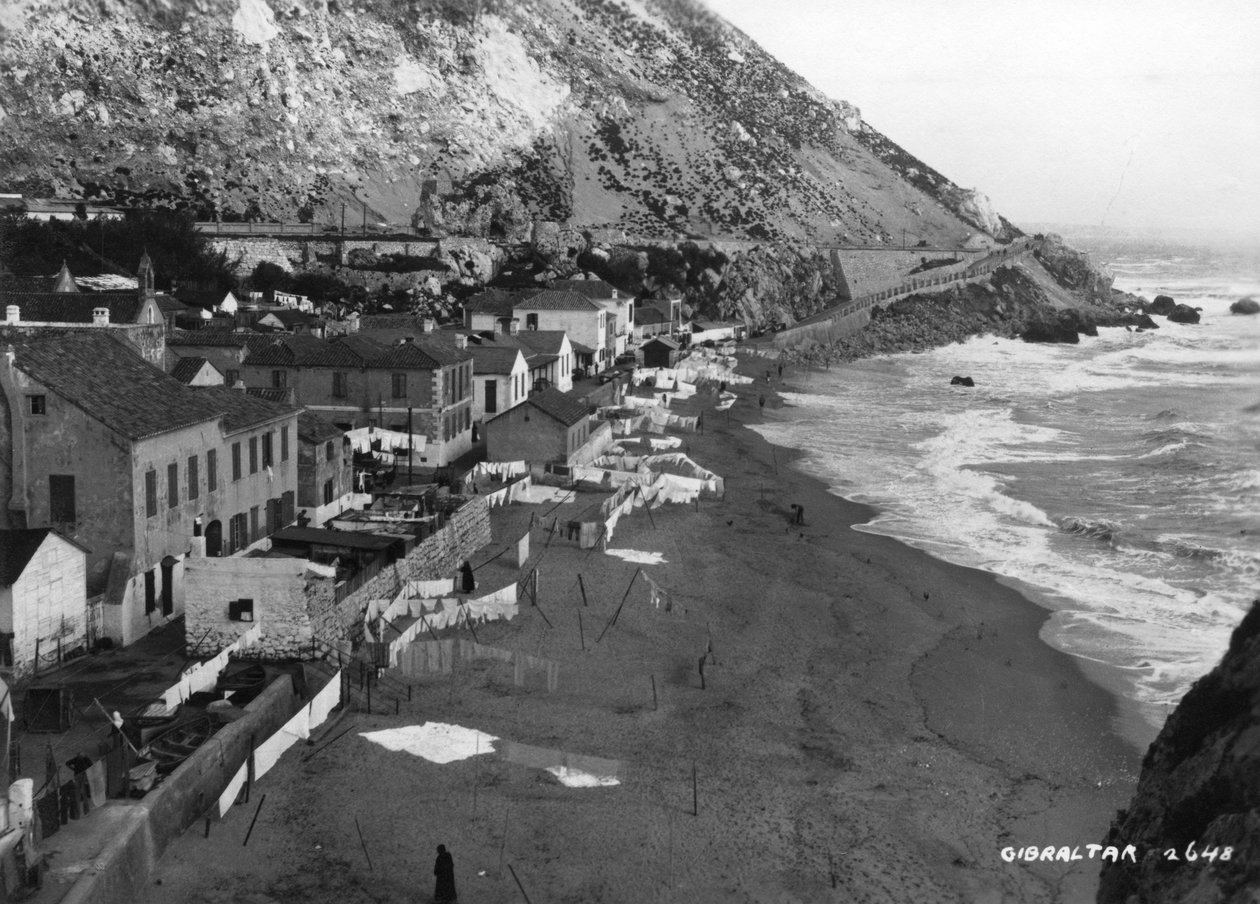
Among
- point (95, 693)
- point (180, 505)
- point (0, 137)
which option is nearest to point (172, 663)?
point (95, 693)

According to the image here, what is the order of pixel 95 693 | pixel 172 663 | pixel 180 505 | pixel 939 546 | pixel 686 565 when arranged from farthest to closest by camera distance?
pixel 939 546 < pixel 686 565 < pixel 180 505 < pixel 172 663 < pixel 95 693

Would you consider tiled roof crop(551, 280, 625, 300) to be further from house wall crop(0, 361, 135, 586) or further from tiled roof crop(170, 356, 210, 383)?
house wall crop(0, 361, 135, 586)

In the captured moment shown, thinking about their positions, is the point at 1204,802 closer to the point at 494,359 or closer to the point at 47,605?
the point at 47,605

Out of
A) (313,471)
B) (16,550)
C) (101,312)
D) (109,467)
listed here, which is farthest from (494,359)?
(16,550)

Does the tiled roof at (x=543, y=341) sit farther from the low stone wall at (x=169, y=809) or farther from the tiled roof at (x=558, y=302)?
the low stone wall at (x=169, y=809)

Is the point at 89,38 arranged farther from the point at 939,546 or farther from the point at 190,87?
the point at 939,546

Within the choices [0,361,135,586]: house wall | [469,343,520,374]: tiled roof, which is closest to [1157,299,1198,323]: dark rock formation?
[469,343,520,374]: tiled roof
